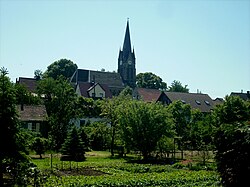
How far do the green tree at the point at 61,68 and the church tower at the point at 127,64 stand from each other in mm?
11421

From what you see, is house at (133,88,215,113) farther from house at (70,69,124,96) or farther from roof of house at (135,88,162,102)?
house at (70,69,124,96)

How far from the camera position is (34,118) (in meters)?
38.9

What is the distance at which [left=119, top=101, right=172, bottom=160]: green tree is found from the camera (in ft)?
102

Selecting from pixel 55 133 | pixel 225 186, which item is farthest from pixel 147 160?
pixel 225 186

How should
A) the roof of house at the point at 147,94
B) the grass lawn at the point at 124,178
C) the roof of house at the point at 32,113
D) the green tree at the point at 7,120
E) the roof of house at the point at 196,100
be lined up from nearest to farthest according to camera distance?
the green tree at the point at 7,120, the grass lawn at the point at 124,178, the roof of house at the point at 32,113, the roof of house at the point at 196,100, the roof of house at the point at 147,94

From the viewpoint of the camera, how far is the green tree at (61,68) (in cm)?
7881

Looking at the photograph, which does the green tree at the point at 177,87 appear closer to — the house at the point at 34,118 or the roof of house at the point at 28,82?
the roof of house at the point at 28,82

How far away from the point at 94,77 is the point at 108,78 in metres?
3.87

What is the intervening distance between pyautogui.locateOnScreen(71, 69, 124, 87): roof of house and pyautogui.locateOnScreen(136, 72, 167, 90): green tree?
23441 mm

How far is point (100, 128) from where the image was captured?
36062 mm

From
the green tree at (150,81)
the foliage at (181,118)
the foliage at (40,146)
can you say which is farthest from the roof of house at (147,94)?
the foliage at (40,146)

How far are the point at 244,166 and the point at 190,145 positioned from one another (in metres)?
28.9

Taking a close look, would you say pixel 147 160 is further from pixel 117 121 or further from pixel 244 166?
pixel 244 166

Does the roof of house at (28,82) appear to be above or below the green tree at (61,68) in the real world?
below
